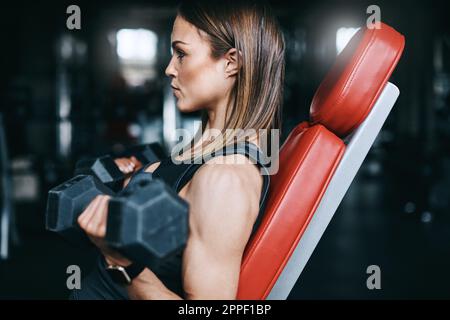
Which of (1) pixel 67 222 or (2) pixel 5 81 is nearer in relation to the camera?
(1) pixel 67 222

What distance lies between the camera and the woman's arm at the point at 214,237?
882 millimetres

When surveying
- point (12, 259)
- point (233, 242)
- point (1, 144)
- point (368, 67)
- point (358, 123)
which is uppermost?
point (368, 67)

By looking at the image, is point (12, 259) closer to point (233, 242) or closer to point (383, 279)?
point (383, 279)

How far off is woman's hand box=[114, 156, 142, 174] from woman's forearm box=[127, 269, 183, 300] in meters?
0.49

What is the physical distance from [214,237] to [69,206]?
9.1 inches

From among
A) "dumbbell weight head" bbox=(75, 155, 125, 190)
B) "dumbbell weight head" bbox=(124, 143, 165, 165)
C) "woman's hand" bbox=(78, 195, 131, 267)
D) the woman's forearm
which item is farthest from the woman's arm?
"dumbbell weight head" bbox=(124, 143, 165, 165)

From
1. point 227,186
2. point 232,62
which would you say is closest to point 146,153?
point 232,62

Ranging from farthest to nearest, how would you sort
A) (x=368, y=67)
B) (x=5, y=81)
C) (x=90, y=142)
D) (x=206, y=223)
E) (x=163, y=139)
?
1. (x=5, y=81)
2. (x=163, y=139)
3. (x=90, y=142)
4. (x=368, y=67)
5. (x=206, y=223)

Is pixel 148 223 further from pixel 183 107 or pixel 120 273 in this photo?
pixel 183 107

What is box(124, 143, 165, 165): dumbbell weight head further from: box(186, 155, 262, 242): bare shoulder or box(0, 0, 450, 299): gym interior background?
box(0, 0, 450, 299): gym interior background

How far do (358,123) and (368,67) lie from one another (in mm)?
109
